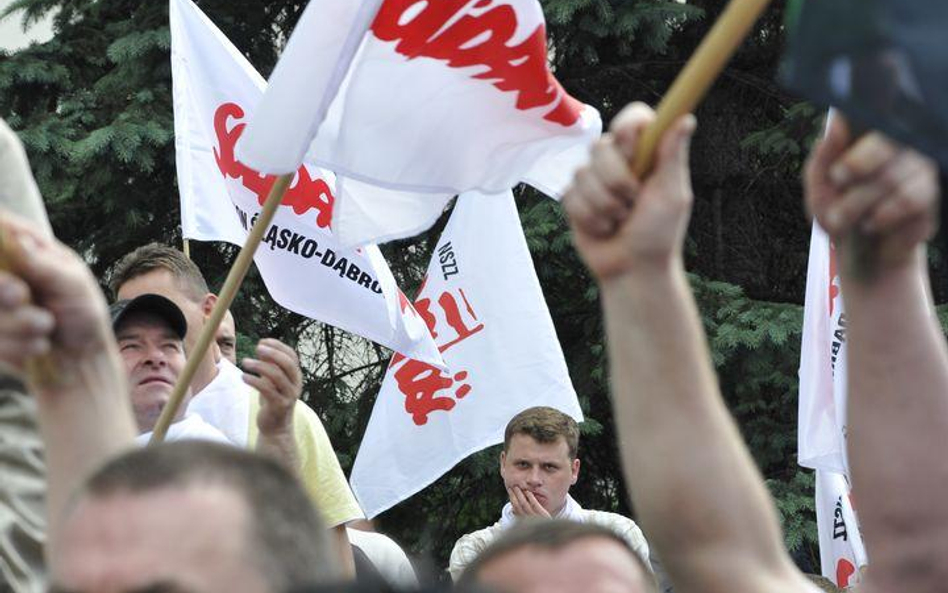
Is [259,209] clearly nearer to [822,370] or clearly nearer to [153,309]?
[153,309]

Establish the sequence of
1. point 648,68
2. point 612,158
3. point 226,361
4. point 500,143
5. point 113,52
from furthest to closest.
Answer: point 648,68, point 113,52, point 226,361, point 500,143, point 612,158

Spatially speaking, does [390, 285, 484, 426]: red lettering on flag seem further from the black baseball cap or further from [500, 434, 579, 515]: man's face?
the black baseball cap

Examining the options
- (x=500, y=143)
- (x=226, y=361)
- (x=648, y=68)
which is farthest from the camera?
(x=648, y=68)

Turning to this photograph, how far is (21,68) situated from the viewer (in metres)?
12.1

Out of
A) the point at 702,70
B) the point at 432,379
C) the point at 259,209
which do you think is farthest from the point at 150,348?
the point at 432,379

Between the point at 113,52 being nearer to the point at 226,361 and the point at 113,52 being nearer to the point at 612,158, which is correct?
the point at 226,361

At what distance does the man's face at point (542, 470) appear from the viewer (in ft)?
23.4

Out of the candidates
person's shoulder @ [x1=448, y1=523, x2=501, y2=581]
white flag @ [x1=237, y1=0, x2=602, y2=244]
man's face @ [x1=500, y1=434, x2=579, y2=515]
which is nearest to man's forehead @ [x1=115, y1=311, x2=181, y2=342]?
white flag @ [x1=237, y1=0, x2=602, y2=244]

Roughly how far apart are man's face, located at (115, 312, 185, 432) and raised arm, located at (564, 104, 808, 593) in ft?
8.42

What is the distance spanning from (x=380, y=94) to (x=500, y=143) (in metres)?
0.37

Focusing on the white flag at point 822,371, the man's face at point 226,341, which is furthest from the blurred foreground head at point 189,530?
the white flag at point 822,371

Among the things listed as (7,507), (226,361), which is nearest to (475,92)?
(226,361)

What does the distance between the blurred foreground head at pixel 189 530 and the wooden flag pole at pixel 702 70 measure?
0.57 m

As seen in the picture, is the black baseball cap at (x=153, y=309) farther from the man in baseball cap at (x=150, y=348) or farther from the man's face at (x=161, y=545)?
the man's face at (x=161, y=545)
